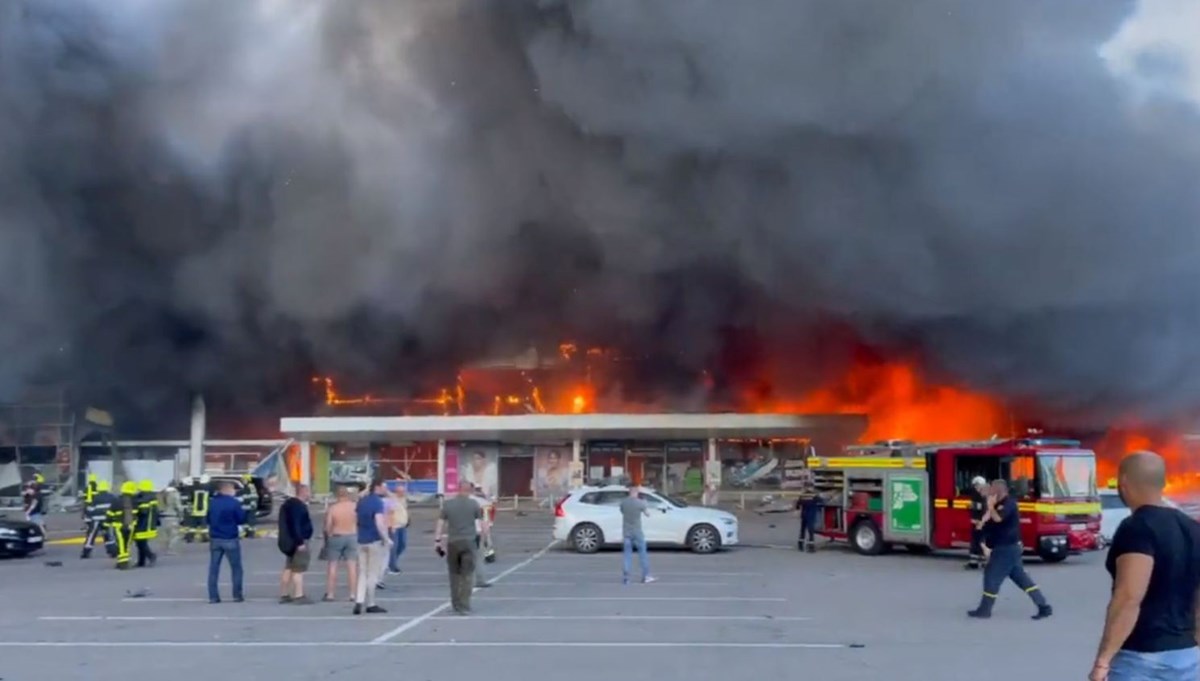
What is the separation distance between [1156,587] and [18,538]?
69.0ft

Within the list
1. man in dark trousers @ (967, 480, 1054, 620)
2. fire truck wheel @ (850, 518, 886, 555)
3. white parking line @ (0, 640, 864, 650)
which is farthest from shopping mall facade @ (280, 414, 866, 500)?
white parking line @ (0, 640, 864, 650)

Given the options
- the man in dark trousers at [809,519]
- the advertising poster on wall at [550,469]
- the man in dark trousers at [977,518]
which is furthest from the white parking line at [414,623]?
the advertising poster on wall at [550,469]

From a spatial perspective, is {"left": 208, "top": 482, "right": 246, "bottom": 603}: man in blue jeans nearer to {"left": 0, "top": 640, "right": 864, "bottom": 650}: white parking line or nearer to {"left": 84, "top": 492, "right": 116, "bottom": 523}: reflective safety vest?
{"left": 0, "top": 640, "right": 864, "bottom": 650}: white parking line

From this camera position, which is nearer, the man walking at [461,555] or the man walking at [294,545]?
the man walking at [461,555]

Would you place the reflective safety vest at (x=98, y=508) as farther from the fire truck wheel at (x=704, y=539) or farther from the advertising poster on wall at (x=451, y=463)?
the advertising poster on wall at (x=451, y=463)

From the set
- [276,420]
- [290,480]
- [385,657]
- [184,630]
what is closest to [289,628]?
[184,630]

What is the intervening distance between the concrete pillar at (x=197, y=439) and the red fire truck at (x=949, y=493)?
26.7m

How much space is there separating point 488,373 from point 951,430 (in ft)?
53.7

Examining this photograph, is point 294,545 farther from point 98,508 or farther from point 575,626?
point 98,508

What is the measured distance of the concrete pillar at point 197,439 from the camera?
43.6m

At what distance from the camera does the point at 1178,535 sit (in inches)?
196

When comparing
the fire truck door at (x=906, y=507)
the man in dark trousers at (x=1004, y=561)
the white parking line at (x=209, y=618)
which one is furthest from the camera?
the fire truck door at (x=906, y=507)

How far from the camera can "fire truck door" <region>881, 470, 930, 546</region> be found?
2117 centimetres

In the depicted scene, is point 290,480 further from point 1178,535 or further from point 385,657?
point 1178,535
